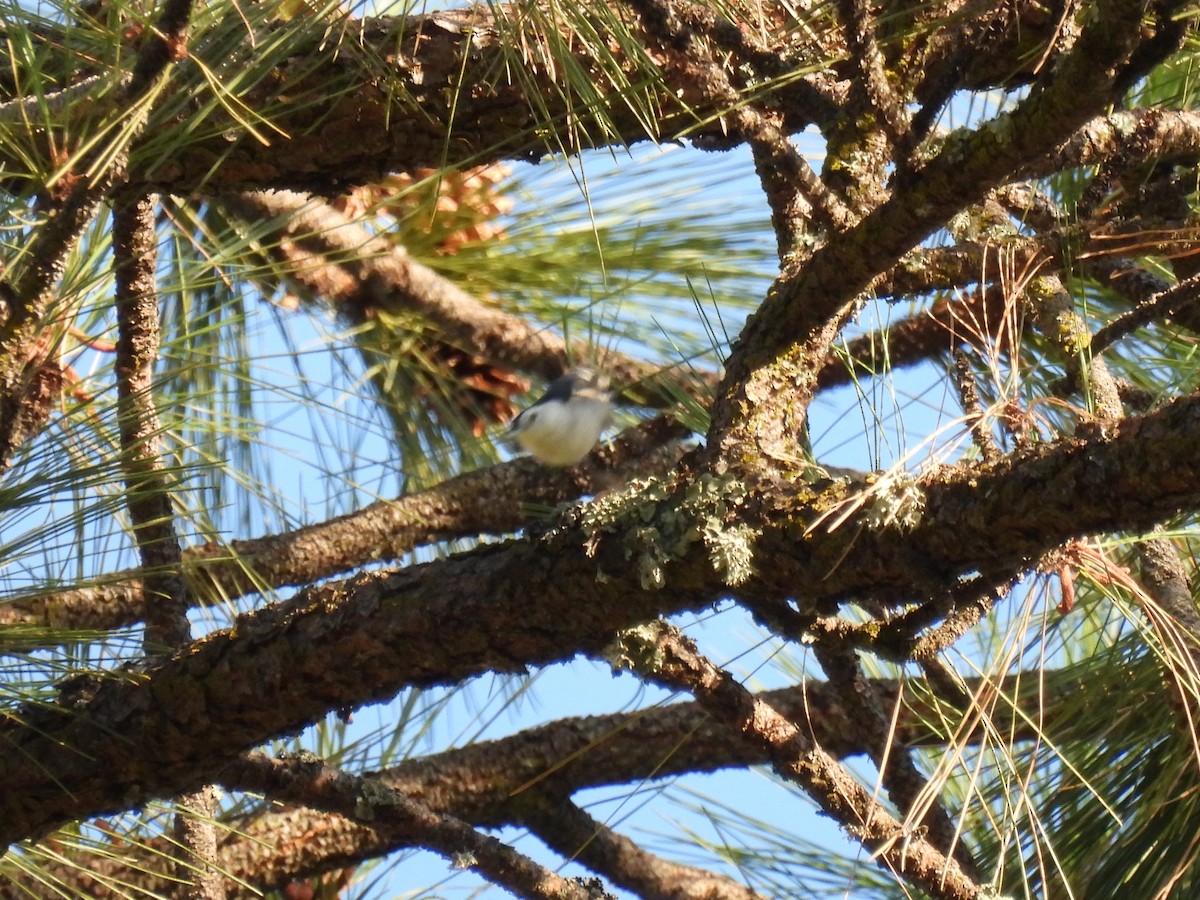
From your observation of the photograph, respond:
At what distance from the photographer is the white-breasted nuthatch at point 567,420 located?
6.29 ft

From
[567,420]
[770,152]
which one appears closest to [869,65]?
[770,152]

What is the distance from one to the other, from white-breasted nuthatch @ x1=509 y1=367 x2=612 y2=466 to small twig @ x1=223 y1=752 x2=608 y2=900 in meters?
0.73

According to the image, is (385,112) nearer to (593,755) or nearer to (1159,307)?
(1159,307)

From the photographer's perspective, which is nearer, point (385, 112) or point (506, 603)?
point (506, 603)

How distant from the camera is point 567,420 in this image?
194 cm

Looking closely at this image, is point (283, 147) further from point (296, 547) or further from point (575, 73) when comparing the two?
point (296, 547)

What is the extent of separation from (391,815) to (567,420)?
79 cm

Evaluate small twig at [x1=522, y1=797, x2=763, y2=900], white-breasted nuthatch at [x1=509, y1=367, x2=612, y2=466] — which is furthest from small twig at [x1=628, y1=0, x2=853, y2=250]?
small twig at [x1=522, y1=797, x2=763, y2=900]

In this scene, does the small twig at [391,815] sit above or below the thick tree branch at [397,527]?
below

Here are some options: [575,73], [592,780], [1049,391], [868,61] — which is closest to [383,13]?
[575,73]

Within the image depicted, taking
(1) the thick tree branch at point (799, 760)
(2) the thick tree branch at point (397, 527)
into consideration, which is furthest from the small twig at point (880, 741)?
(2) the thick tree branch at point (397, 527)

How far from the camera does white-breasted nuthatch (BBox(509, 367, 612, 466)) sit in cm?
192

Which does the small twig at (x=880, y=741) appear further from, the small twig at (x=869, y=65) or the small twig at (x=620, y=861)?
the small twig at (x=620, y=861)

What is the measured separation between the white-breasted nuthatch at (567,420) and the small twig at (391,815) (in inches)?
28.7
